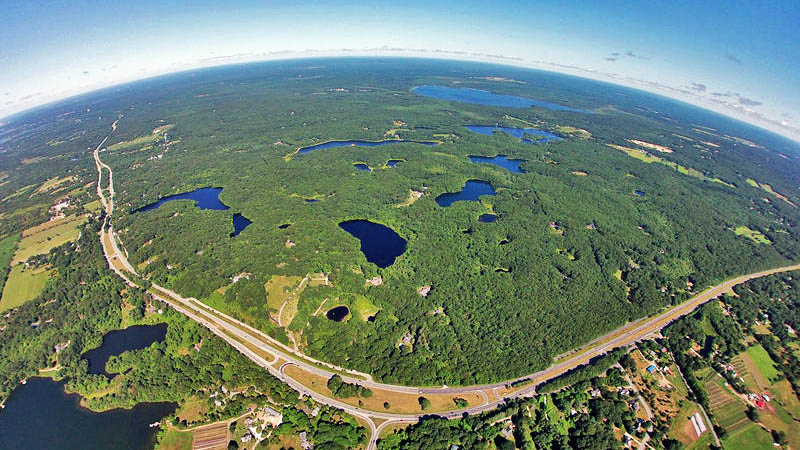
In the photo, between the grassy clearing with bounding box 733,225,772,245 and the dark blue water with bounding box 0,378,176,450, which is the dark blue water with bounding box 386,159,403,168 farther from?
the grassy clearing with bounding box 733,225,772,245

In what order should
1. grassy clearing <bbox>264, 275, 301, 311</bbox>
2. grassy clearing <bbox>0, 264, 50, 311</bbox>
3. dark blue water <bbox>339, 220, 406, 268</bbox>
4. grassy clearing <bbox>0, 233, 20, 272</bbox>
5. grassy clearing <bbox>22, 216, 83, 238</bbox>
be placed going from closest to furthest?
grassy clearing <bbox>264, 275, 301, 311</bbox> < grassy clearing <bbox>0, 264, 50, 311</bbox> < dark blue water <bbox>339, 220, 406, 268</bbox> < grassy clearing <bbox>0, 233, 20, 272</bbox> < grassy clearing <bbox>22, 216, 83, 238</bbox>

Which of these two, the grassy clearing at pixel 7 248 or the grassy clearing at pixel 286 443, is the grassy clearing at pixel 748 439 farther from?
the grassy clearing at pixel 7 248

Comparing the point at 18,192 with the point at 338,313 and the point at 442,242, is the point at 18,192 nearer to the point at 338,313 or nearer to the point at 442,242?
the point at 338,313

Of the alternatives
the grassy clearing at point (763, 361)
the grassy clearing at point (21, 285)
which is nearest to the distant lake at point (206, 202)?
the grassy clearing at point (21, 285)

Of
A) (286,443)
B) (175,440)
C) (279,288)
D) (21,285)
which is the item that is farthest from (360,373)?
(21,285)

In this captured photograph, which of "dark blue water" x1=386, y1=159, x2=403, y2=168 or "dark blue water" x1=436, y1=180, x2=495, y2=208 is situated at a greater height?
"dark blue water" x1=386, y1=159, x2=403, y2=168

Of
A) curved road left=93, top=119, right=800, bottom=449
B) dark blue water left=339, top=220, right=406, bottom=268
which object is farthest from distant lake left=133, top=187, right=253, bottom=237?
dark blue water left=339, top=220, right=406, bottom=268

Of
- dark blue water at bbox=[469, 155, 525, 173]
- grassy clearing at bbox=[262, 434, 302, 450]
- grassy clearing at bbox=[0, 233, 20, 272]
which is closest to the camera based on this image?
grassy clearing at bbox=[262, 434, 302, 450]
